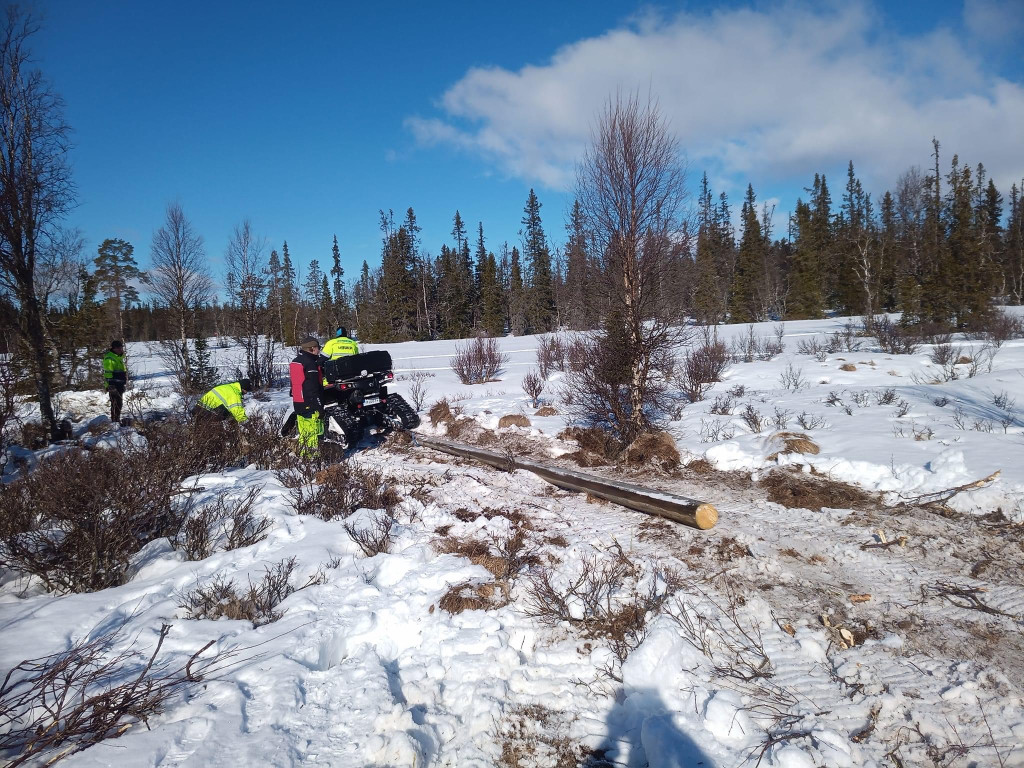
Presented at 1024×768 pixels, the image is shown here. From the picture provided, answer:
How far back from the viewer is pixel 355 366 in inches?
335

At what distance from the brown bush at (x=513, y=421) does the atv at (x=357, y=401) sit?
5.55 feet

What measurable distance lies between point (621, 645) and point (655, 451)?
4560mm

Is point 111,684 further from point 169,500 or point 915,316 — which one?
point 915,316

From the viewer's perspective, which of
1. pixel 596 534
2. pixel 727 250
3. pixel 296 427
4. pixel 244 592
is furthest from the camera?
pixel 727 250

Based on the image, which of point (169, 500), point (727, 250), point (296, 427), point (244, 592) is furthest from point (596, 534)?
point (727, 250)

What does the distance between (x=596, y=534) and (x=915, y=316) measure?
25860mm

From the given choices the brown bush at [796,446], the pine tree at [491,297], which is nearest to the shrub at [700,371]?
the brown bush at [796,446]

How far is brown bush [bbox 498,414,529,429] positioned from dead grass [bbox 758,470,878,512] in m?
4.64

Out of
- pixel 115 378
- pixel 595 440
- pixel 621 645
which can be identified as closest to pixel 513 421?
pixel 595 440

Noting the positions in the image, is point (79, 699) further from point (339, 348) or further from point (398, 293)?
point (398, 293)

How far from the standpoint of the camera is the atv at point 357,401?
27.5 ft

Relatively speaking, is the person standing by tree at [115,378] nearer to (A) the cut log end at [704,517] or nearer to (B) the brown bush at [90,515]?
(B) the brown bush at [90,515]

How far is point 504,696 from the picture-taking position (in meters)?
2.87

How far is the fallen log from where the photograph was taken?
4.85 metres
